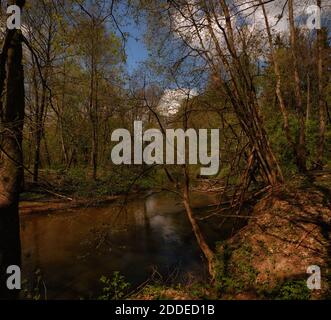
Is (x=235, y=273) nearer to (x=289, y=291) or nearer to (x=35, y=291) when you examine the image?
(x=289, y=291)

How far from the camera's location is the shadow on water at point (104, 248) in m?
8.50

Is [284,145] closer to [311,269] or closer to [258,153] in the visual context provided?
[258,153]

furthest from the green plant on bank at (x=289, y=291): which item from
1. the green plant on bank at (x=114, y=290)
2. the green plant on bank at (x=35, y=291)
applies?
the green plant on bank at (x=35, y=291)

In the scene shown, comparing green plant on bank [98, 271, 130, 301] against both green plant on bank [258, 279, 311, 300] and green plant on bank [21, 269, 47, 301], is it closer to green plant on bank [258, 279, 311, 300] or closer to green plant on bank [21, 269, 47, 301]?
green plant on bank [21, 269, 47, 301]

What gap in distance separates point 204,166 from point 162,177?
17.8 feet

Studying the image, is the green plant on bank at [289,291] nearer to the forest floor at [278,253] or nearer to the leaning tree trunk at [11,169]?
the forest floor at [278,253]

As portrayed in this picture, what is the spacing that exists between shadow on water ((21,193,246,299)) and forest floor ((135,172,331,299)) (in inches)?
44.2

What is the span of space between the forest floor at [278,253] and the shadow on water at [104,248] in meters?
1.12

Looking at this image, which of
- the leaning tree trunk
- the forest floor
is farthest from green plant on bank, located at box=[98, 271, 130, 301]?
the leaning tree trunk

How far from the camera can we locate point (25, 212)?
52.7 feet

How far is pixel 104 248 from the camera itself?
10.9 m

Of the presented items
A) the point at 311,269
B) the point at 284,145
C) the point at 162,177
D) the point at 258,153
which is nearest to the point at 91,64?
the point at 162,177

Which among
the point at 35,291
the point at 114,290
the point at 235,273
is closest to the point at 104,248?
the point at 35,291

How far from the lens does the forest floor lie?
6.03 m
